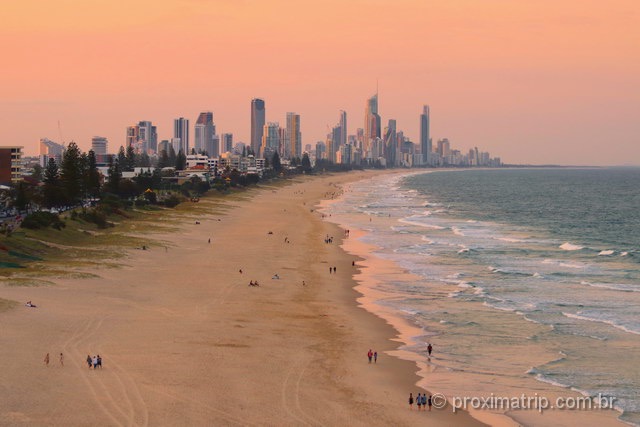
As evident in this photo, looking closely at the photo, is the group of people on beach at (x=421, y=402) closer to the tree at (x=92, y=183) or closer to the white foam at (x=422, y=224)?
the white foam at (x=422, y=224)

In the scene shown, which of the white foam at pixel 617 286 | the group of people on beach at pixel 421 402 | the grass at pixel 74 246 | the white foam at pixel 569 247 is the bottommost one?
the group of people on beach at pixel 421 402

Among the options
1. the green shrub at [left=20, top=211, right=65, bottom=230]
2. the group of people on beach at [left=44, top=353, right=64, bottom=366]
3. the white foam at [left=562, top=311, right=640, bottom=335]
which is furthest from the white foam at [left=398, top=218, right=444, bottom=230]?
the group of people on beach at [left=44, top=353, right=64, bottom=366]

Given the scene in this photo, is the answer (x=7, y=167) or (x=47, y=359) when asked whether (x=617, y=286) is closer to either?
(x=47, y=359)

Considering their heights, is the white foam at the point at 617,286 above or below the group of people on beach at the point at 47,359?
below

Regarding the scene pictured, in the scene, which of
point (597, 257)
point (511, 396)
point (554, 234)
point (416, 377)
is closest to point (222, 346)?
point (416, 377)

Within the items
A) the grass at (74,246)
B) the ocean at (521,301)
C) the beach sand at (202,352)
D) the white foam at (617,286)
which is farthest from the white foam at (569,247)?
the grass at (74,246)

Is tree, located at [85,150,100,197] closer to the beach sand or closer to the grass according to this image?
the grass

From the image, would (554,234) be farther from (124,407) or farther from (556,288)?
(124,407)

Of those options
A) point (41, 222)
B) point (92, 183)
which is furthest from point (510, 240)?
point (92, 183)
